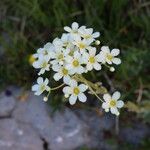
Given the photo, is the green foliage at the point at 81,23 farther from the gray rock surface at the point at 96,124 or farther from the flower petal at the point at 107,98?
the flower petal at the point at 107,98

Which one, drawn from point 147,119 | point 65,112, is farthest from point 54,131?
point 147,119

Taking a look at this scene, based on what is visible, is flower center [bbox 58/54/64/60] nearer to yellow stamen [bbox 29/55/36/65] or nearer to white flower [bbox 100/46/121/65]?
white flower [bbox 100/46/121/65]

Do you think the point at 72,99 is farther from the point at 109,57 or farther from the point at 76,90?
the point at 109,57

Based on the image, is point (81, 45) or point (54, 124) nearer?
point (81, 45)

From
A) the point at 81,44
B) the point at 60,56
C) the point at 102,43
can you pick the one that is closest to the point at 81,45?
the point at 81,44

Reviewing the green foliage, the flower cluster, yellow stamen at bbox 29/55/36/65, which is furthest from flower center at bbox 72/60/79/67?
yellow stamen at bbox 29/55/36/65

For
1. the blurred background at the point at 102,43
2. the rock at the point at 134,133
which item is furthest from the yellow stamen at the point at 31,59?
the rock at the point at 134,133
